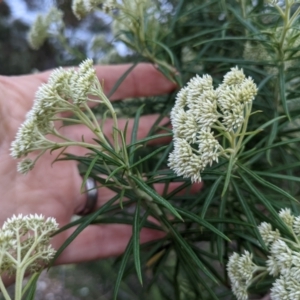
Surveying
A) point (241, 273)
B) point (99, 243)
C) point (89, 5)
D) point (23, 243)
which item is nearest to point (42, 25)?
point (89, 5)

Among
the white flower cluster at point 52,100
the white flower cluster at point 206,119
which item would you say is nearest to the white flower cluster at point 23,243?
the white flower cluster at point 52,100

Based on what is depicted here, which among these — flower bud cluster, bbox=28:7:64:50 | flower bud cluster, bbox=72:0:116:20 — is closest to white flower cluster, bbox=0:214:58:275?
flower bud cluster, bbox=72:0:116:20

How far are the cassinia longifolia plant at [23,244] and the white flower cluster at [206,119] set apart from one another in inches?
10.2

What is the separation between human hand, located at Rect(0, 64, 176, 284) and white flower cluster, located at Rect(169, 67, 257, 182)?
0.46 metres

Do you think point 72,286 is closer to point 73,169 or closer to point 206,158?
point 73,169

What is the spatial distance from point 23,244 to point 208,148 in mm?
357

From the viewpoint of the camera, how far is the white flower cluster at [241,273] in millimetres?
699

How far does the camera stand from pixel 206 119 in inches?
25.2

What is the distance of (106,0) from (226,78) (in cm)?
45

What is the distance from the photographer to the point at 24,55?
222 cm

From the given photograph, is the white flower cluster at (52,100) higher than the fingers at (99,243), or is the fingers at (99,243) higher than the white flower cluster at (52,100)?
the white flower cluster at (52,100)

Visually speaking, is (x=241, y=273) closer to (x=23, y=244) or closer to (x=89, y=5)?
(x=23, y=244)

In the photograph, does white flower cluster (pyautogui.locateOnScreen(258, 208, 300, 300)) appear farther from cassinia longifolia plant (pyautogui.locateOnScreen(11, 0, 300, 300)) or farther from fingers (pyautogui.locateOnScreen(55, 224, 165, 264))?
fingers (pyautogui.locateOnScreen(55, 224, 165, 264))

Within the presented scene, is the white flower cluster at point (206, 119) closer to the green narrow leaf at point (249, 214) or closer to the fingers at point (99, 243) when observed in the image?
the green narrow leaf at point (249, 214)
